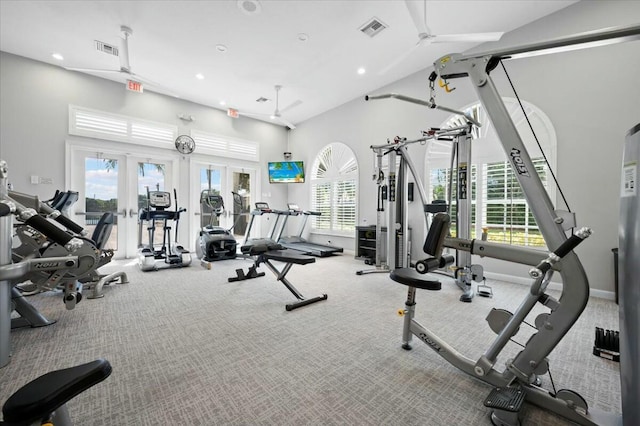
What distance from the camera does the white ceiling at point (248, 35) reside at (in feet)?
11.8

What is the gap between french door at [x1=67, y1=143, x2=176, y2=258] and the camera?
536cm

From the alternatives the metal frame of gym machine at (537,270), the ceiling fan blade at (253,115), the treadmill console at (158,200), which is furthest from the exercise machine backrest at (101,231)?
the ceiling fan blade at (253,115)

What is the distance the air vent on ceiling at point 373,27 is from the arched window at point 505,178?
2004mm

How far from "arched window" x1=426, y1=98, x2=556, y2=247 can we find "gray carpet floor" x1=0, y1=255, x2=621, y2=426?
1167 millimetres

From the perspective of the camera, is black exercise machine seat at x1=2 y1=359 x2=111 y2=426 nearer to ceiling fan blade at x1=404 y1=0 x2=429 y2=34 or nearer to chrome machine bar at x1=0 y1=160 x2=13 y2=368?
chrome machine bar at x1=0 y1=160 x2=13 y2=368

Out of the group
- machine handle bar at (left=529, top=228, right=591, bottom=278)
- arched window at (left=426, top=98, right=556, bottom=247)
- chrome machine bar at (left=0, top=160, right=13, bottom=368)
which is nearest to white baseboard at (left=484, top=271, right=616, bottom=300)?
arched window at (left=426, top=98, right=556, bottom=247)

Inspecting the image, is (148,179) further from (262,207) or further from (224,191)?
(262,207)

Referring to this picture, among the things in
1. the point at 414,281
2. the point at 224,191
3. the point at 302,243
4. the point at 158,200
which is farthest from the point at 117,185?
the point at 414,281

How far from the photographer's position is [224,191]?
23.8ft

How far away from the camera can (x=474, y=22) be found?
→ 12.8 feet

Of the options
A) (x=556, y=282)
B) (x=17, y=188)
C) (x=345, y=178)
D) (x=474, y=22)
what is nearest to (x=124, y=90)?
(x=17, y=188)

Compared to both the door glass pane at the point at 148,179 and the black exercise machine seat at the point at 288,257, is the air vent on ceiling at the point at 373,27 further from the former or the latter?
the door glass pane at the point at 148,179

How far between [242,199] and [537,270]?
281 inches

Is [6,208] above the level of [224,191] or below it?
below
